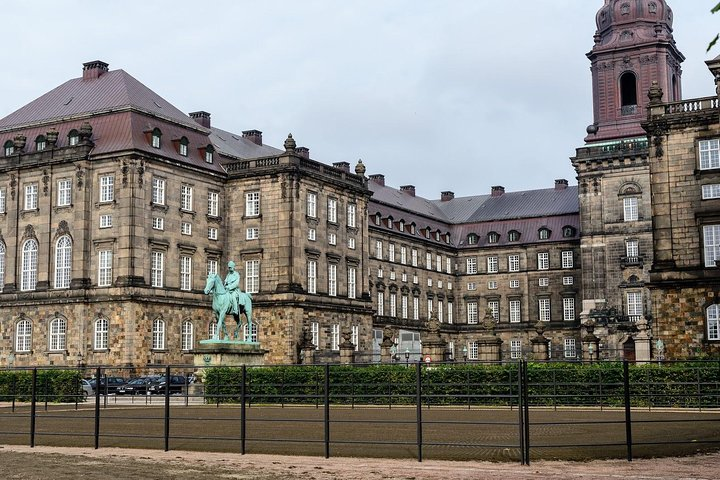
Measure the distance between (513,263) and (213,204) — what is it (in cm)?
4643

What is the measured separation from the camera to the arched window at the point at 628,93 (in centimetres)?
9494

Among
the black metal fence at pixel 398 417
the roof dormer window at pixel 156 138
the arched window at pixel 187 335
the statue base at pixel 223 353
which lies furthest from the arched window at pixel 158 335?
the black metal fence at pixel 398 417

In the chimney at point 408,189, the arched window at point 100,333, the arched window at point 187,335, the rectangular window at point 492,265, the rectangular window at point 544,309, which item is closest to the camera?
the arched window at point 100,333

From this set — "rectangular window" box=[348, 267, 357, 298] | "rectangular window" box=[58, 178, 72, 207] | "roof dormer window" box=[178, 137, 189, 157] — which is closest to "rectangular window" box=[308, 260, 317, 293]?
"rectangular window" box=[348, 267, 357, 298]

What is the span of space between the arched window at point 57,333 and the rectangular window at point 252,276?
46.2 ft

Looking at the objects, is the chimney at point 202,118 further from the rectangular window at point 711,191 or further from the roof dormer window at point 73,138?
the rectangular window at point 711,191

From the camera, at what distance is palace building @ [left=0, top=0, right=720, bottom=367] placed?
58.7 metres

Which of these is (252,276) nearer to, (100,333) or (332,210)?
(332,210)

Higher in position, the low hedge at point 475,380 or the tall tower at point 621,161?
the tall tower at point 621,161

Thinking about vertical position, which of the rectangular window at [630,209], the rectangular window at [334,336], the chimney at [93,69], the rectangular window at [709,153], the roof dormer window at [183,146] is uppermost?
the chimney at [93,69]

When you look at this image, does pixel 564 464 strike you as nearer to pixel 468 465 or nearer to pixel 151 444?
pixel 468 465

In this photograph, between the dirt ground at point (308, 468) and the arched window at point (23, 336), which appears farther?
the arched window at point (23, 336)

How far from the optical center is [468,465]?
19484mm

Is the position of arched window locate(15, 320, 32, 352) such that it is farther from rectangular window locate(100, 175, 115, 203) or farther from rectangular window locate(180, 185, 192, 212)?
rectangular window locate(180, 185, 192, 212)
